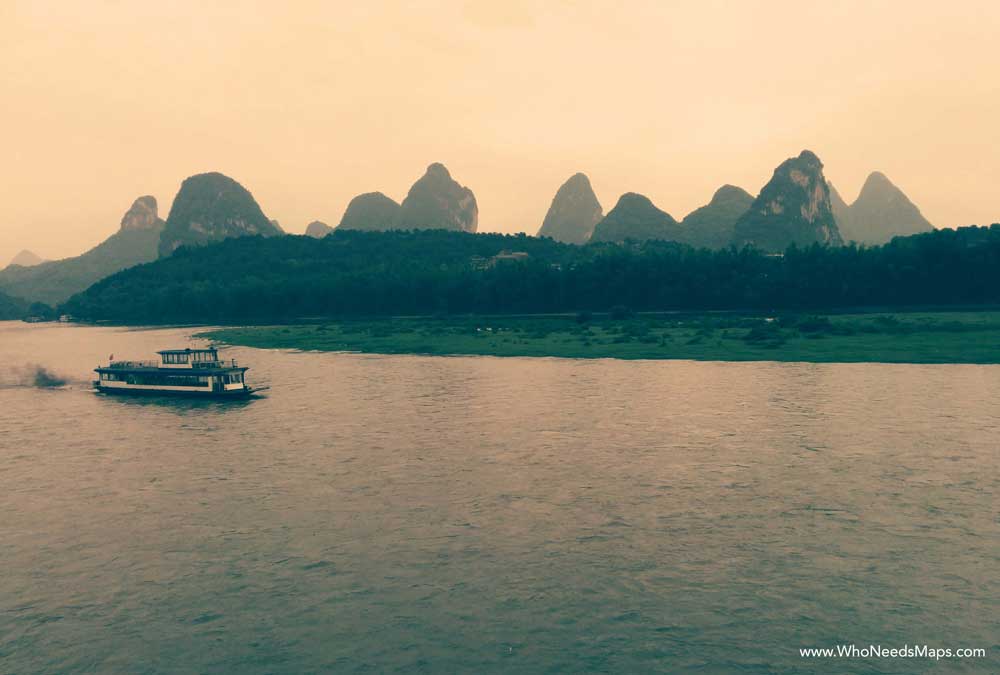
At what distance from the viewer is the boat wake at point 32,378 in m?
77.2

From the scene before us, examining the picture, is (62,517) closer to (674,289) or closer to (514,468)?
(514,468)

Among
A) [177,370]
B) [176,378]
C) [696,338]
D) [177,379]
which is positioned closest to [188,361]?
[177,370]

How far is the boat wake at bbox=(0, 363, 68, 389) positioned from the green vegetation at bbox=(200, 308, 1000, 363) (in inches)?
1421

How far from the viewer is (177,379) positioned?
68750mm

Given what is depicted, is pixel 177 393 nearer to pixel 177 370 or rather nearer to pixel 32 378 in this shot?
pixel 177 370

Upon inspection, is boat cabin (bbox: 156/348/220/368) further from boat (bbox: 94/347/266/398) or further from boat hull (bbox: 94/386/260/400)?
boat hull (bbox: 94/386/260/400)

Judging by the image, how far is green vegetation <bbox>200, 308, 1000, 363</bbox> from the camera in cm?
7938

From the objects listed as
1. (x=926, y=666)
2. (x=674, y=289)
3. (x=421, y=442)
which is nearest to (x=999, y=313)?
(x=674, y=289)

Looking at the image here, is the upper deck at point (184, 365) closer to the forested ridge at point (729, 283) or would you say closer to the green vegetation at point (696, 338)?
the green vegetation at point (696, 338)

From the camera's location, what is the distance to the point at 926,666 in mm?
16734

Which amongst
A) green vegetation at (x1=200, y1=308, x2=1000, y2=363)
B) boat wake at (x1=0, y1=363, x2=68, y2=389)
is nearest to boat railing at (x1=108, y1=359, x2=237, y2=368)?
boat wake at (x1=0, y1=363, x2=68, y2=389)

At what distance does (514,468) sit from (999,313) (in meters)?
108

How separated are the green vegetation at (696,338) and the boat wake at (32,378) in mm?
36100

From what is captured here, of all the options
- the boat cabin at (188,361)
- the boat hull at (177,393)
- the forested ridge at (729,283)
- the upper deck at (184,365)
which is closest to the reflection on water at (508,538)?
the boat hull at (177,393)
